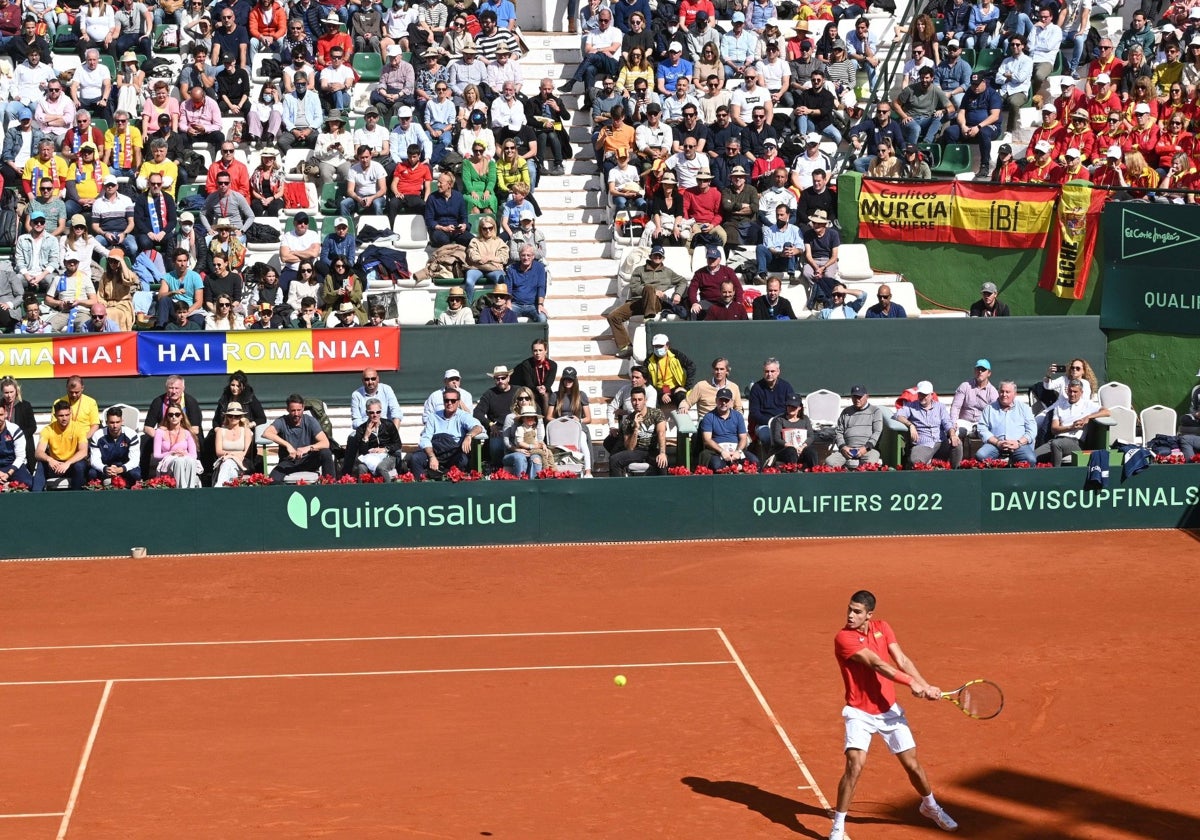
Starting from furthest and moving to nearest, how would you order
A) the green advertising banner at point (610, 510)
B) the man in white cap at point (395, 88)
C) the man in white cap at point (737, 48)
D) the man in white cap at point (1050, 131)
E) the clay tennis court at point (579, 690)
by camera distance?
the man in white cap at point (737, 48), the man in white cap at point (395, 88), the man in white cap at point (1050, 131), the green advertising banner at point (610, 510), the clay tennis court at point (579, 690)

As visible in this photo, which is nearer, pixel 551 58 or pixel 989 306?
pixel 989 306

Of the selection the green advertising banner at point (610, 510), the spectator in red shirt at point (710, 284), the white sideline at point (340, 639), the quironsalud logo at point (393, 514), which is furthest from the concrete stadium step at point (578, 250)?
the white sideline at point (340, 639)

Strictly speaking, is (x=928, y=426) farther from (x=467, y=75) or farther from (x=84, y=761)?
(x=84, y=761)

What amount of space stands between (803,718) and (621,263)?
1206 centimetres

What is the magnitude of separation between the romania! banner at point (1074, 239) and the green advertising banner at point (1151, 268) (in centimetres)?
22

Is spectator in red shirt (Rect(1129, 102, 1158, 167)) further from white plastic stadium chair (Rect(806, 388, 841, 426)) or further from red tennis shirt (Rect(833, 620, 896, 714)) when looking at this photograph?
red tennis shirt (Rect(833, 620, 896, 714))

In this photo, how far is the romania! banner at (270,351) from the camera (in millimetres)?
21906

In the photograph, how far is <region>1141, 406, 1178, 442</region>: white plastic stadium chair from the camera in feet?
71.5

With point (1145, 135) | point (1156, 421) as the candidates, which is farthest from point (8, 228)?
point (1145, 135)

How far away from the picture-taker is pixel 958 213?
2500 centimetres

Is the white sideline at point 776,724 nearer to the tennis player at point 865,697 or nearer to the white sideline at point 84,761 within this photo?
the tennis player at point 865,697

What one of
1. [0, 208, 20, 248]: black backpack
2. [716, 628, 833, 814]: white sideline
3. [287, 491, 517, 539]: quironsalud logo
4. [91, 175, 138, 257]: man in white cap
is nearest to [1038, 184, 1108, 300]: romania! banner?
[287, 491, 517, 539]: quironsalud logo

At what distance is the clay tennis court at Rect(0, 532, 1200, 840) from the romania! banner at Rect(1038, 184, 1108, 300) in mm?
5503

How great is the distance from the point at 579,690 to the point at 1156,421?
11.2 metres
